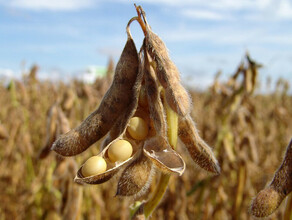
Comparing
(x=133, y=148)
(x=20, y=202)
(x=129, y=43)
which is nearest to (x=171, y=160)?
(x=133, y=148)

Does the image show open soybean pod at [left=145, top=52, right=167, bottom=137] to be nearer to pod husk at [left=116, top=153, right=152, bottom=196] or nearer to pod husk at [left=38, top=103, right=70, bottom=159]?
pod husk at [left=116, top=153, right=152, bottom=196]

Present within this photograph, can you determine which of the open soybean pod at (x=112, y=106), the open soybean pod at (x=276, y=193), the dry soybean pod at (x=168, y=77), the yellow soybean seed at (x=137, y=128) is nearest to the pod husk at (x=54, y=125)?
the open soybean pod at (x=112, y=106)

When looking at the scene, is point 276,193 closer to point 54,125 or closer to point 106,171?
point 106,171

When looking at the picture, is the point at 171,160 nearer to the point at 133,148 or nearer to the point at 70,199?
the point at 133,148

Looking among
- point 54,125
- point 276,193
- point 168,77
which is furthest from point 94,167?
point 54,125

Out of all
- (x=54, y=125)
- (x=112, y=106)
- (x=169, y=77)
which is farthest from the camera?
(x=54, y=125)

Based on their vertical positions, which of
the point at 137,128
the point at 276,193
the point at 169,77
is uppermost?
the point at 169,77
